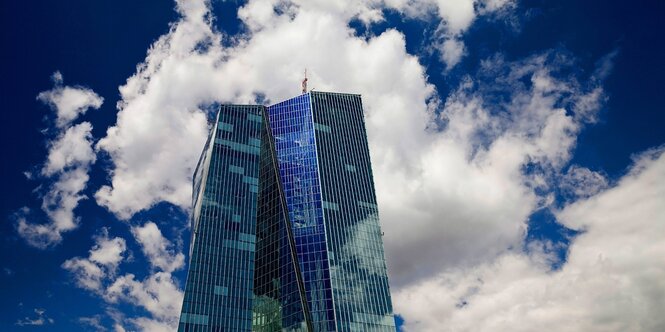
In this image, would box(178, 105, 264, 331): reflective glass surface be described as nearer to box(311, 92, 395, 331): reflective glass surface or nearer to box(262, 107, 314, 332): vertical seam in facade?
box(262, 107, 314, 332): vertical seam in facade

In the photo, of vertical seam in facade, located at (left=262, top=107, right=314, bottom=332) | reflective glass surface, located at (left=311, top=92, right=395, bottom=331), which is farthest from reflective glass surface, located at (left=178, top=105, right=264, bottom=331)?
reflective glass surface, located at (left=311, top=92, right=395, bottom=331)

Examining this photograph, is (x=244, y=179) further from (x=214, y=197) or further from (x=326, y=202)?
(x=326, y=202)

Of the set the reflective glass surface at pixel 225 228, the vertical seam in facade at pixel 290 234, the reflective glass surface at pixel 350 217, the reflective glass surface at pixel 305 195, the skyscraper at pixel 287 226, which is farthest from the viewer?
the reflective glass surface at pixel 350 217

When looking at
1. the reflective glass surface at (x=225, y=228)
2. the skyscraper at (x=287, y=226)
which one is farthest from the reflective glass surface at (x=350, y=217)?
the reflective glass surface at (x=225, y=228)

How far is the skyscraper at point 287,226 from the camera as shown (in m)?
128

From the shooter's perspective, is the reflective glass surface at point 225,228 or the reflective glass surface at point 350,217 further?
the reflective glass surface at point 350,217

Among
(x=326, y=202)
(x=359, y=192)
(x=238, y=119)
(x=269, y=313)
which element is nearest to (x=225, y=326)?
(x=269, y=313)

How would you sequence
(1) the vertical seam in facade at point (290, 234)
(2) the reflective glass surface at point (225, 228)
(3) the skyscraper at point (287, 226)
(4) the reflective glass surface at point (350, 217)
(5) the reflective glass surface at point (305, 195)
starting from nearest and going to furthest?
(2) the reflective glass surface at point (225, 228) < (1) the vertical seam in facade at point (290, 234) < (3) the skyscraper at point (287, 226) < (5) the reflective glass surface at point (305, 195) < (4) the reflective glass surface at point (350, 217)

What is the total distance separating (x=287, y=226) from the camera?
141500 millimetres

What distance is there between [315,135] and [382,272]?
158 feet

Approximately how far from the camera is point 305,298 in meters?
130

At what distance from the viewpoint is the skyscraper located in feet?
419

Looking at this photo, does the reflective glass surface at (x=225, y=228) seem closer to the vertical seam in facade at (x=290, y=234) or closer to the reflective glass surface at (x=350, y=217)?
the vertical seam in facade at (x=290, y=234)

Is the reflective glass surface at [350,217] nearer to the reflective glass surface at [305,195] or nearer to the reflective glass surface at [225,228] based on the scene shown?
the reflective glass surface at [305,195]
